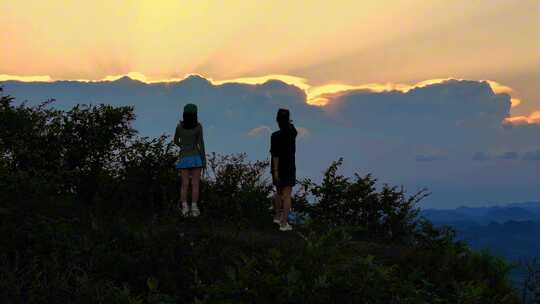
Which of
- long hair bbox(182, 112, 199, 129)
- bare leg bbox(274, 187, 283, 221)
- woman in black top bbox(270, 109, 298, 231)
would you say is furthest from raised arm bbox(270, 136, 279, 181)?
long hair bbox(182, 112, 199, 129)

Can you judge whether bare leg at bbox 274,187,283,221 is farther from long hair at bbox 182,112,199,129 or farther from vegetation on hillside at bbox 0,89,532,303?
long hair at bbox 182,112,199,129

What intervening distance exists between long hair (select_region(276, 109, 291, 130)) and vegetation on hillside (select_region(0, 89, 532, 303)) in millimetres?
2101

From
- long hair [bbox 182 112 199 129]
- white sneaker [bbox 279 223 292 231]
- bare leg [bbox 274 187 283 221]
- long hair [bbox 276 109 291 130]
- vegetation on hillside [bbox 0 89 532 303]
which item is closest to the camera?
vegetation on hillside [bbox 0 89 532 303]

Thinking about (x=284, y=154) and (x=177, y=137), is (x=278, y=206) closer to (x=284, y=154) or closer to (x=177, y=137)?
(x=284, y=154)

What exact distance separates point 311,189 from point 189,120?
396 cm

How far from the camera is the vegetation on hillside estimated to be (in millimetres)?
5793

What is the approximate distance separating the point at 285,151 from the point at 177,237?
345cm

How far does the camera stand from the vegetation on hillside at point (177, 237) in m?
5.79

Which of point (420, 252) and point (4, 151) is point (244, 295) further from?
point (4, 151)

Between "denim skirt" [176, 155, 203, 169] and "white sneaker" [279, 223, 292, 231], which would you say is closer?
"denim skirt" [176, 155, 203, 169]

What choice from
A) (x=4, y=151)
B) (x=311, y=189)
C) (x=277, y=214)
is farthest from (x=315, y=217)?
(x=4, y=151)

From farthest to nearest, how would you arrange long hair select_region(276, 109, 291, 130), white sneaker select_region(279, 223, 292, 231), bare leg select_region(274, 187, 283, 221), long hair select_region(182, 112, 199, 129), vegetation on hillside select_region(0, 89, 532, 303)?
bare leg select_region(274, 187, 283, 221) < white sneaker select_region(279, 223, 292, 231) < long hair select_region(182, 112, 199, 129) < long hair select_region(276, 109, 291, 130) < vegetation on hillside select_region(0, 89, 532, 303)

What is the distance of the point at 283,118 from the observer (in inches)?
440

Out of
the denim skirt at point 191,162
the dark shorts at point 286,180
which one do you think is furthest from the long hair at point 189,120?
the dark shorts at point 286,180
